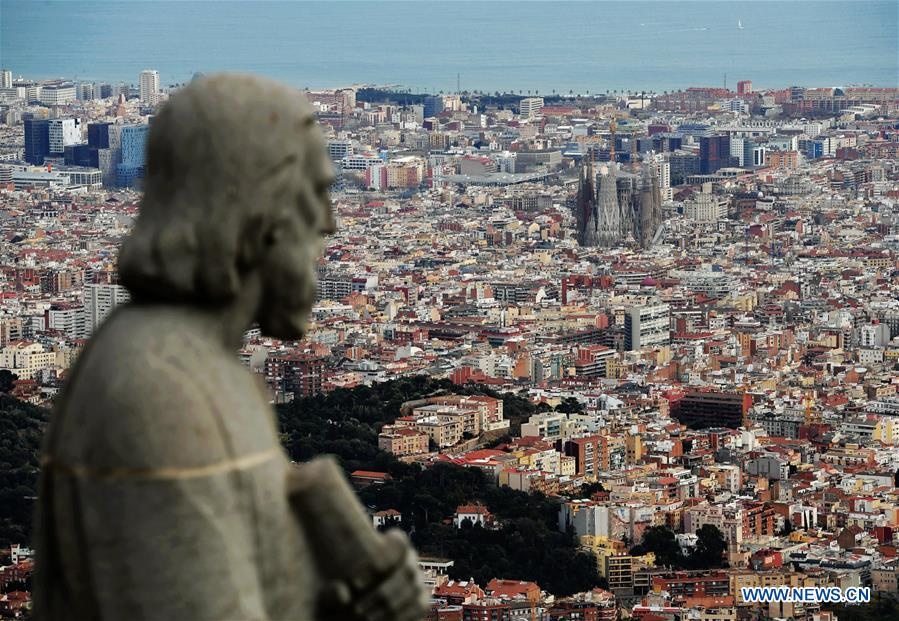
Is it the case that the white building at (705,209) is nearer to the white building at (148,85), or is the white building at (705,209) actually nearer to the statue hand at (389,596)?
the white building at (148,85)

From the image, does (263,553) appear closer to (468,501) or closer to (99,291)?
(468,501)

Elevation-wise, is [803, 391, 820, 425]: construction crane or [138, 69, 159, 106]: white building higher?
[138, 69, 159, 106]: white building

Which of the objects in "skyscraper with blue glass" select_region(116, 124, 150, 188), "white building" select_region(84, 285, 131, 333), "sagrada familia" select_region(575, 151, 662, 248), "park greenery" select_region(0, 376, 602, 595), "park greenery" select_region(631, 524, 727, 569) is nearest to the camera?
"park greenery" select_region(0, 376, 602, 595)

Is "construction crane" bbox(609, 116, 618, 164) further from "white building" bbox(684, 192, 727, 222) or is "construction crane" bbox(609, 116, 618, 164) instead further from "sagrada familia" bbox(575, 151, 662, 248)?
"sagrada familia" bbox(575, 151, 662, 248)

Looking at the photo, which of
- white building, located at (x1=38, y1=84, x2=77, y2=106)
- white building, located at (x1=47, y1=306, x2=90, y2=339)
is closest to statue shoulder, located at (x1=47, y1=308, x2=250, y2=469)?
white building, located at (x1=47, y1=306, x2=90, y2=339)

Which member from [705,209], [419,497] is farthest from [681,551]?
[705,209]

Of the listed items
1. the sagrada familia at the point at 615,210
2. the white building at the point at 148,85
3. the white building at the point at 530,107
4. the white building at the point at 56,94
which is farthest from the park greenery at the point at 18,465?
the white building at the point at 530,107
